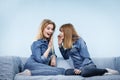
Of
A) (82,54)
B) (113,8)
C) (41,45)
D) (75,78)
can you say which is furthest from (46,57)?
(113,8)

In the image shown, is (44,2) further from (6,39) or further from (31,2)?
(6,39)

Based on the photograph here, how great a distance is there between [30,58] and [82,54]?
27.1 inches

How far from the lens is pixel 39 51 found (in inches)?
133

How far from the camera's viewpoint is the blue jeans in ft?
10.2

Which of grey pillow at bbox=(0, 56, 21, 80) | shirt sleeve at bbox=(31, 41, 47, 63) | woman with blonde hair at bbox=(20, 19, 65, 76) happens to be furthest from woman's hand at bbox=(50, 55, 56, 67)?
grey pillow at bbox=(0, 56, 21, 80)

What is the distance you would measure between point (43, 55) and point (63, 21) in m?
0.65

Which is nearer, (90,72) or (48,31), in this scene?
(90,72)

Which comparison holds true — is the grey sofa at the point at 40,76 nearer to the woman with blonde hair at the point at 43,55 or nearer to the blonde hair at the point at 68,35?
the woman with blonde hair at the point at 43,55

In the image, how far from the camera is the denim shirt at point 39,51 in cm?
337

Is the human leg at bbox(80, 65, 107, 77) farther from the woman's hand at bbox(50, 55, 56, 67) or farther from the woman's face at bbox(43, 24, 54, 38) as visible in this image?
the woman's face at bbox(43, 24, 54, 38)

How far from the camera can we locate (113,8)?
12.5 feet

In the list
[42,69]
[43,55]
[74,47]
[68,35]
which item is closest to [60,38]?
[68,35]

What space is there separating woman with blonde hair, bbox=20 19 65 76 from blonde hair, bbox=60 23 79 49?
0.59 ft

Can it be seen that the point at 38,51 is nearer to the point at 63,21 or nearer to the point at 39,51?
the point at 39,51
